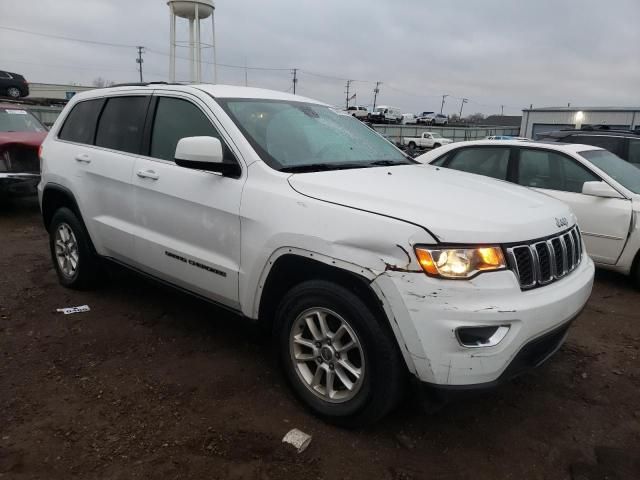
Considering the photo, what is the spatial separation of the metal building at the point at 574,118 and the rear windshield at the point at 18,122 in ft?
95.1

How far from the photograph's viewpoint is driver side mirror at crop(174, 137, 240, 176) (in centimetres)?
294

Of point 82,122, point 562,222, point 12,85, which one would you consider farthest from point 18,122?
point 12,85

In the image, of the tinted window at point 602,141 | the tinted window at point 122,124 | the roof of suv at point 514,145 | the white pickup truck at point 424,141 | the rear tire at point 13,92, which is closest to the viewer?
the tinted window at point 122,124

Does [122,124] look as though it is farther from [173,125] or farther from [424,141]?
[424,141]

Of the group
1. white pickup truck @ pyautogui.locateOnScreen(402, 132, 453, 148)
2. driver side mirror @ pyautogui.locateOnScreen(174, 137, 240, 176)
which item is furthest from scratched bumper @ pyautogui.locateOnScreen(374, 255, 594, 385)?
white pickup truck @ pyautogui.locateOnScreen(402, 132, 453, 148)

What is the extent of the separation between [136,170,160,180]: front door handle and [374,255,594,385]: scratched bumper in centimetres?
191

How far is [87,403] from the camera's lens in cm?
298

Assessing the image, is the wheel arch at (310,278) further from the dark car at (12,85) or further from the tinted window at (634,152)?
the dark car at (12,85)

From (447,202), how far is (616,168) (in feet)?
13.6

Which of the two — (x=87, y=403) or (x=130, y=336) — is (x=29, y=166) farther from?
(x=87, y=403)

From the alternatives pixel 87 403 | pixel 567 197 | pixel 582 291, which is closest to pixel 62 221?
pixel 87 403

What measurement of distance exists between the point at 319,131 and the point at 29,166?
6.60 metres

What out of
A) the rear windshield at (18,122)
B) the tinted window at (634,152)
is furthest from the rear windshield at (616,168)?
the rear windshield at (18,122)

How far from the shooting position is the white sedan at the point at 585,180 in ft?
17.1
